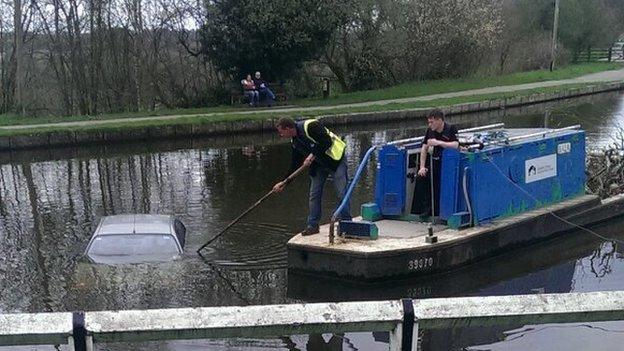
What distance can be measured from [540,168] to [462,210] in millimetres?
1818

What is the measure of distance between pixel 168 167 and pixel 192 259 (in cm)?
776

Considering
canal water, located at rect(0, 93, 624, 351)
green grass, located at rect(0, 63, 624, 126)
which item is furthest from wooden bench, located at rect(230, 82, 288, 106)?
canal water, located at rect(0, 93, 624, 351)

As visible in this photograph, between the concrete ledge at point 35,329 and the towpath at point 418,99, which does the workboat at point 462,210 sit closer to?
the concrete ledge at point 35,329

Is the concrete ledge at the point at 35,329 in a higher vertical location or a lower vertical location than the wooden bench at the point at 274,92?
lower

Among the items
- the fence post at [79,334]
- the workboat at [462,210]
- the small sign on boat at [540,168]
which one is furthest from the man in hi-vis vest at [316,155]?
the fence post at [79,334]

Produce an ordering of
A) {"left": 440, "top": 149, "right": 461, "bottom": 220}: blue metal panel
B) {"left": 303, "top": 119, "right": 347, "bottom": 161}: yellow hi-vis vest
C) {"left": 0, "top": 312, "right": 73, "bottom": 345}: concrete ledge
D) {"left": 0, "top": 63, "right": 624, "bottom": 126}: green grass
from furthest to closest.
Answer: {"left": 0, "top": 63, "right": 624, "bottom": 126}: green grass → {"left": 303, "top": 119, "right": 347, "bottom": 161}: yellow hi-vis vest → {"left": 440, "top": 149, "right": 461, "bottom": 220}: blue metal panel → {"left": 0, "top": 312, "right": 73, "bottom": 345}: concrete ledge

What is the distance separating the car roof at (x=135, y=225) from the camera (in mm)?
8484

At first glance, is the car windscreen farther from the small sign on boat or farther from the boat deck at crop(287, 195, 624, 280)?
the small sign on boat

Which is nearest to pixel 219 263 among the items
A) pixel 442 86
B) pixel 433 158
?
pixel 433 158

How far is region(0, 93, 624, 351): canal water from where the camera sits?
20.8 feet

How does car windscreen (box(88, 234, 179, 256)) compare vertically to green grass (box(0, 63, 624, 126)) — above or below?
below

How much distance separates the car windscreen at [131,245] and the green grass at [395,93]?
13288 millimetres

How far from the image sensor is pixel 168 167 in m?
16.3

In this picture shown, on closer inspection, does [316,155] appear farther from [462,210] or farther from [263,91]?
[263,91]
